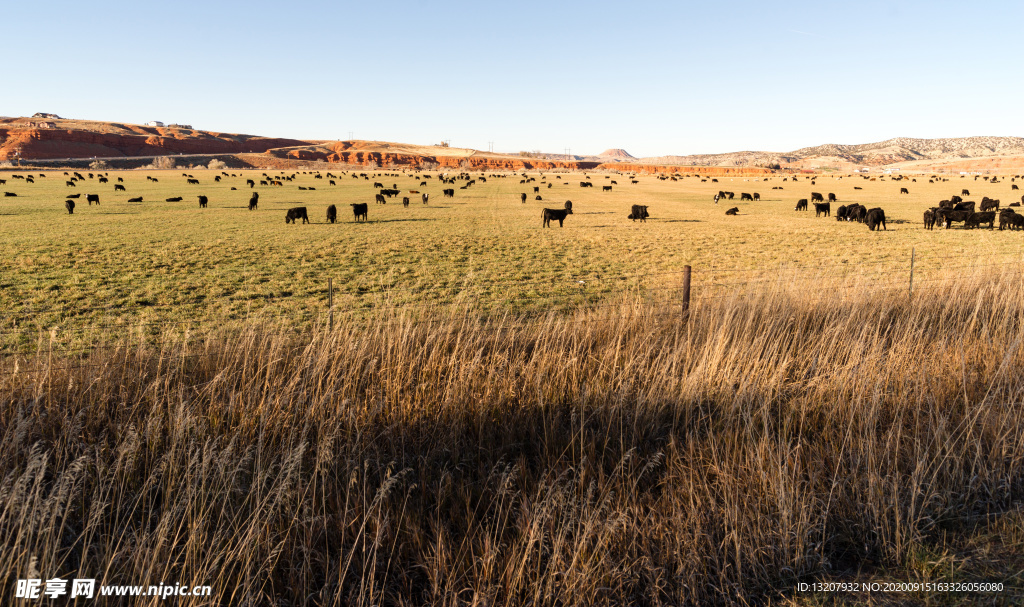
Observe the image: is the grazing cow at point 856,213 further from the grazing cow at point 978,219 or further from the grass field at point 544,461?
the grass field at point 544,461

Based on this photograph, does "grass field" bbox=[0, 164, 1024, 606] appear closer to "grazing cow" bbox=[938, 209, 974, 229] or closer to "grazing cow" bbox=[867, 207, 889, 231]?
"grazing cow" bbox=[867, 207, 889, 231]

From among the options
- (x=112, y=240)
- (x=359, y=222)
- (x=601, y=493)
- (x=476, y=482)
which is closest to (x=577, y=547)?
(x=601, y=493)

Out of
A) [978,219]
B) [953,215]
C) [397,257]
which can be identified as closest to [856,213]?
[953,215]

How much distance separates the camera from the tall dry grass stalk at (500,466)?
298 cm

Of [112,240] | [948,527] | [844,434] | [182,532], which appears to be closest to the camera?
[182,532]

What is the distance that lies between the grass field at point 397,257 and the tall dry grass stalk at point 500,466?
3837 millimetres

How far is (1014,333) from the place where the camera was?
6.52 meters

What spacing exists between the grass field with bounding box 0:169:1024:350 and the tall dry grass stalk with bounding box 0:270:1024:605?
3837mm

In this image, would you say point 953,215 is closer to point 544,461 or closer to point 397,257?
point 397,257

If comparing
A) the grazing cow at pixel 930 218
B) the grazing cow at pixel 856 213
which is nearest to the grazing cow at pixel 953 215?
the grazing cow at pixel 930 218

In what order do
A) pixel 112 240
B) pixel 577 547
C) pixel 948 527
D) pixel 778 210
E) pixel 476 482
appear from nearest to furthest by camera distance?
pixel 577 547 → pixel 948 527 → pixel 476 482 → pixel 112 240 → pixel 778 210

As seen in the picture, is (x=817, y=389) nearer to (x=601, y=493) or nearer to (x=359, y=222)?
(x=601, y=493)

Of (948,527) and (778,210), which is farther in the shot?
(778,210)

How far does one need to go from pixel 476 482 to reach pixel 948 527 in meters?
3.06
